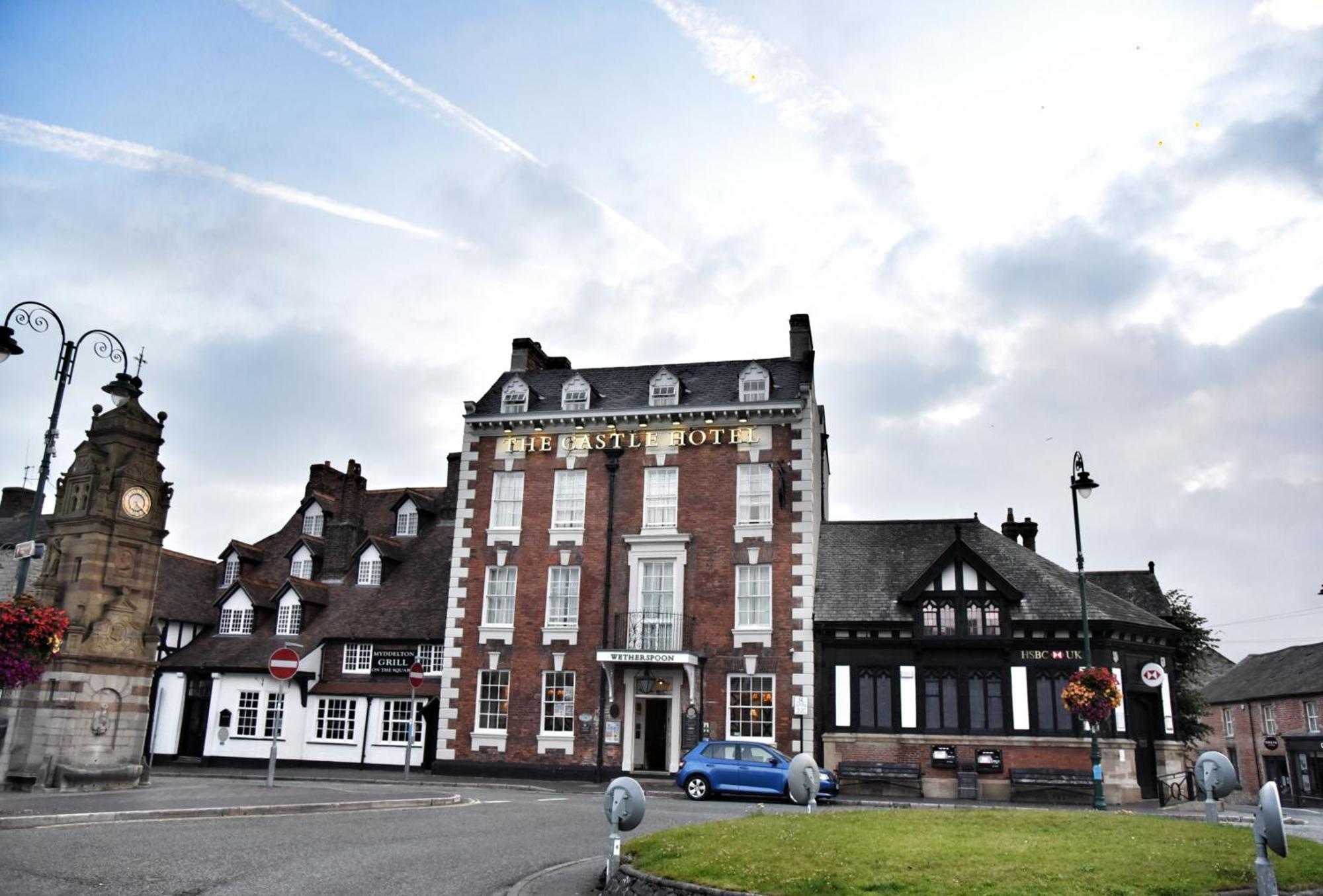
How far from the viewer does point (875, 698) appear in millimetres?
31781

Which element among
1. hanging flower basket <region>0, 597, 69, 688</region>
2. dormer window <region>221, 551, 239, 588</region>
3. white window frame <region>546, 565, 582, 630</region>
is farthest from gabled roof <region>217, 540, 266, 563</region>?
hanging flower basket <region>0, 597, 69, 688</region>

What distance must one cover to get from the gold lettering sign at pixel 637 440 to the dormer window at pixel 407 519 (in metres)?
7.66

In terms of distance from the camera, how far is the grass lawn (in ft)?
33.5

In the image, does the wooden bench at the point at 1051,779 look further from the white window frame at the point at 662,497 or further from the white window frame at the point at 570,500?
the white window frame at the point at 570,500

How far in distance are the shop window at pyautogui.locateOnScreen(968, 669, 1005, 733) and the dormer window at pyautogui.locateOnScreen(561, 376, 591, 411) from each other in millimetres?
15673

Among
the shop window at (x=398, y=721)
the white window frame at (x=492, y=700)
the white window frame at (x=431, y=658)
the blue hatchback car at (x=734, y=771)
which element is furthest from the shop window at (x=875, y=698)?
the shop window at (x=398, y=721)

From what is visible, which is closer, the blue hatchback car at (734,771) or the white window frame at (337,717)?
the blue hatchback car at (734,771)

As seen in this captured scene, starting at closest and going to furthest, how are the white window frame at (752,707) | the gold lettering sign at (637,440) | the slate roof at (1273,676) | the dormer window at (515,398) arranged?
the white window frame at (752,707)
the gold lettering sign at (637,440)
the dormer window at (515,398)
the slate roof at (1273,676)

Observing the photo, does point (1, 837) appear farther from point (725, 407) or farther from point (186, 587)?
point (186, 587)

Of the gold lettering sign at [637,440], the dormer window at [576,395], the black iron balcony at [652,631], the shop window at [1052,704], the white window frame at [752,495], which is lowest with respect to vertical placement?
the shop window at [1052,704]

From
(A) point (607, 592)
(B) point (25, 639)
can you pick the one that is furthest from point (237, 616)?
(B) point (25, 639)

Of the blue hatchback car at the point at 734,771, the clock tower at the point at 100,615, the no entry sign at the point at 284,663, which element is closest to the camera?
the clock tower at the point at 100,615

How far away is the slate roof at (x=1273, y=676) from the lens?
176 feet

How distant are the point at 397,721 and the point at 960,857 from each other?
28.7 meters
